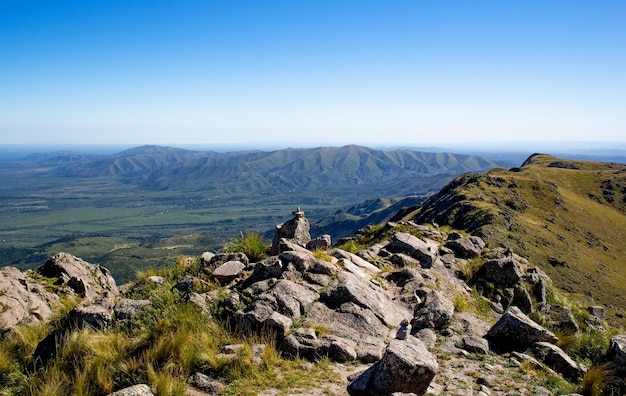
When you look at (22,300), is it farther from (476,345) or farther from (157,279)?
(476,345)

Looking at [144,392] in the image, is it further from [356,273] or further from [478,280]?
[478,280]

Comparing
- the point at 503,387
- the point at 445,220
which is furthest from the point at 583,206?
the point at 503,387

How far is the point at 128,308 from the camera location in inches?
444

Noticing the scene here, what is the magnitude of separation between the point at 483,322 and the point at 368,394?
25.3 ft

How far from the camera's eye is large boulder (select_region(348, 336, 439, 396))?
7.89 m

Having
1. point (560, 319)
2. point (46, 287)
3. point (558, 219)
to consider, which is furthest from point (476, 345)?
point (558, 219)

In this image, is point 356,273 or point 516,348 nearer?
point 516,348

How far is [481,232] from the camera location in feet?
288

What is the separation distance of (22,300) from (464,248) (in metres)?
24.1

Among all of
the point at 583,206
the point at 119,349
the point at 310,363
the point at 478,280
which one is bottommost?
the point at 583,206

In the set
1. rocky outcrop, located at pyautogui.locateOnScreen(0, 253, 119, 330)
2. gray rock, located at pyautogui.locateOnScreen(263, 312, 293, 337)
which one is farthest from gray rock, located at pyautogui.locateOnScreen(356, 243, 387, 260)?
rocky outcrop, located at pyautogui.locateOnScreen(0, 253, 119, 330)

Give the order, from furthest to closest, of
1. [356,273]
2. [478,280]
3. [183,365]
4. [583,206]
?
[583,206], [478,280], [356,273], [183,365]

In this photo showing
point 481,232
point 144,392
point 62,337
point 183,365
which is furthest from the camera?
point 481,232

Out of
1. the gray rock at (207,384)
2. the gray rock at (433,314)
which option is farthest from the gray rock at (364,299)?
the gray rock at (207,384)
